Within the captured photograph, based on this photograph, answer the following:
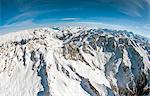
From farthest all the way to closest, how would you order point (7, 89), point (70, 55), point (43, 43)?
point (43, 43), point (70, 55), point (7, 89)

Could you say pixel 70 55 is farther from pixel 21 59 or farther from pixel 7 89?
pixel 7 89

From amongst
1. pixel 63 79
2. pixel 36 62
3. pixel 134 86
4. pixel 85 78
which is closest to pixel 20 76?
pixel 36 62

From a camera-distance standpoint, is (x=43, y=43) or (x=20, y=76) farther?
(x=43, y=43)

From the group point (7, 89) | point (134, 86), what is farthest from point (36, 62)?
point (134, 86)

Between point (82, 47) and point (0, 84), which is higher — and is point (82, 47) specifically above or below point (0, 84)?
above

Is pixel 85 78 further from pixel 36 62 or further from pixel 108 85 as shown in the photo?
pixel 36 62

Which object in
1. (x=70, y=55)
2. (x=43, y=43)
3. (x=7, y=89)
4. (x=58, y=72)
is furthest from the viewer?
(x=43, y=43)
